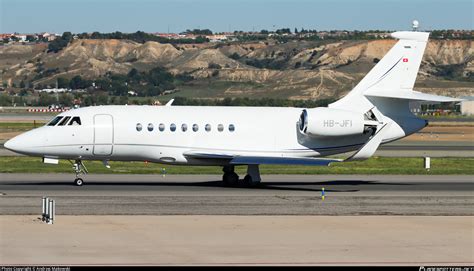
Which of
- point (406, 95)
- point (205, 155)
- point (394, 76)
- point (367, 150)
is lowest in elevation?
point (205, 155)

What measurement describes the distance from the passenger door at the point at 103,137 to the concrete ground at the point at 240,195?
1.42 meters

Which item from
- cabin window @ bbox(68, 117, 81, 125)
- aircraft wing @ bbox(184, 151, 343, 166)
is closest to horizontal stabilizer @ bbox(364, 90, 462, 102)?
aircraft wing @ bbox(184, 151, 343, 166)

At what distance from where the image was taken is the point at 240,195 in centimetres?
3803

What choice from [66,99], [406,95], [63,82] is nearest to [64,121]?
[406,95]

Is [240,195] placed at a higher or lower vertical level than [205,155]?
lower

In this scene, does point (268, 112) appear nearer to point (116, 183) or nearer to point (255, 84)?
point (116, 183)

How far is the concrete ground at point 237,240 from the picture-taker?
2319 cm

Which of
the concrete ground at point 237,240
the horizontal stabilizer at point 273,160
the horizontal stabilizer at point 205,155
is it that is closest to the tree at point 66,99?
the horizontal stabilizer at point 205,155

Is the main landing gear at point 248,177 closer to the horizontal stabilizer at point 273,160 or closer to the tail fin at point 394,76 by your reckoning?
the horizontal stabilizer at point 273,160

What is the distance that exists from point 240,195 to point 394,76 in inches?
421

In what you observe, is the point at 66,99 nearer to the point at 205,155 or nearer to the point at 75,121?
the point at 75,121

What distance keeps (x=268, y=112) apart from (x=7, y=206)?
14.4m

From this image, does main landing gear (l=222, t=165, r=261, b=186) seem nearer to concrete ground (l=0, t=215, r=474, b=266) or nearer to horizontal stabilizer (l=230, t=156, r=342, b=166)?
horizontal stabilizer (l=230, t=156, r=342, b=166)

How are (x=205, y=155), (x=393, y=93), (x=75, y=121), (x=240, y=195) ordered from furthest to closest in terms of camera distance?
(x=393, y=93), (x=205, y=155), (x=75, y=121), (x=240, y=195)
